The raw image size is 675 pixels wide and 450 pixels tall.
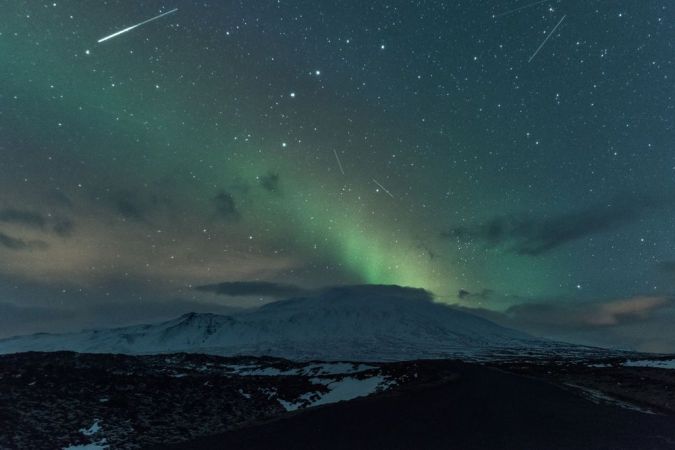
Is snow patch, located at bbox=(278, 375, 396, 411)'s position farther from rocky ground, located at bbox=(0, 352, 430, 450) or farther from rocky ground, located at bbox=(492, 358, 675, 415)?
rocky ground, located at bbox=(492, 358, 675, 415)

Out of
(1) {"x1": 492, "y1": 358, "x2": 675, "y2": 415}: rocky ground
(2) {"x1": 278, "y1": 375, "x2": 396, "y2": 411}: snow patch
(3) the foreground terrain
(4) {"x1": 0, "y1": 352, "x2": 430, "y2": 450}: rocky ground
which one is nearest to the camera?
(3) the foreground terrain

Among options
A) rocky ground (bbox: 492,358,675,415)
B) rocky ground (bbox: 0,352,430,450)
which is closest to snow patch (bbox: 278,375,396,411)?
rocky ground (bbox: 0,352,430,450)

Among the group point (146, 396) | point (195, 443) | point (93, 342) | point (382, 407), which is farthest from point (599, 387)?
point (93, 342)

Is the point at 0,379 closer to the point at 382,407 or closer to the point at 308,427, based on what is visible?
the point at 308,427

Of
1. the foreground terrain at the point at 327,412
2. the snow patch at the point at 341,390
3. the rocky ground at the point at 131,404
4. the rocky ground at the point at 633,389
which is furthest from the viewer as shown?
the snow patch at the point at 341,390

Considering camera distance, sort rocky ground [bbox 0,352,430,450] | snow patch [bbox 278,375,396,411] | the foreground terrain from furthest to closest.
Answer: snow patch [bbox 278,375,396,411]
rocky ground [bbox 0,352,430,450]
the foreground terrain

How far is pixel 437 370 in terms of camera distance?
39125 mm

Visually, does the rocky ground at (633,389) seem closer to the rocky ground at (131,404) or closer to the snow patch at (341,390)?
the rocky ground at (131,404)

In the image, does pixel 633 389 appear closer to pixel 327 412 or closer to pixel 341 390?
pixel 341 390

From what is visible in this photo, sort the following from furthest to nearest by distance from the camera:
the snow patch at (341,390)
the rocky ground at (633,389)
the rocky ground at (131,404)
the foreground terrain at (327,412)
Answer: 1. the snow patch at (341,390)
2. the rocky ground at (633,389)
3. the rocky ground at (131,404)
4. the foreground terrain at (327,412)

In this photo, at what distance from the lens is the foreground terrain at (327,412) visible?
15609 mm

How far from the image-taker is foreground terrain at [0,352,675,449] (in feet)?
51.2

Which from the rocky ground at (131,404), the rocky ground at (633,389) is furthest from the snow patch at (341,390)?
the rocky ground at (633,389)

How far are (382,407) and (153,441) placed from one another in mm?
10819
